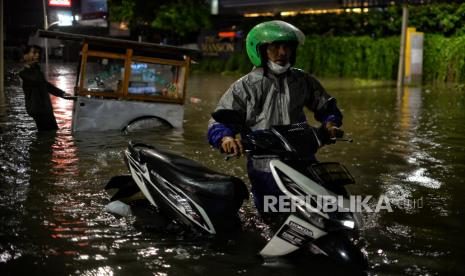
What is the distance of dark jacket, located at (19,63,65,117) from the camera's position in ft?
35.1

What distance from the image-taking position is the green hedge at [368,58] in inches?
993

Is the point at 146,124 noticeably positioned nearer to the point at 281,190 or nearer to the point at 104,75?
the point at 104,75

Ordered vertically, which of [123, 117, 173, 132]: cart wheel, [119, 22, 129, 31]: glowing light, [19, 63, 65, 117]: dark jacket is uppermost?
[119, 22, 129, 31]: glowing light

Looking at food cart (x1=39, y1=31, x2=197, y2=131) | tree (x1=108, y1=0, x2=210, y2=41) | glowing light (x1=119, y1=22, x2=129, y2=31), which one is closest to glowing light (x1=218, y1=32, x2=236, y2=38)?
tree (x1=108, y1=0, x2=210, y2=41)

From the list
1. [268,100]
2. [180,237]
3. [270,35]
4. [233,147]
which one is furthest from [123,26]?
[233,147]

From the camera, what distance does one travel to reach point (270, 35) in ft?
14.7

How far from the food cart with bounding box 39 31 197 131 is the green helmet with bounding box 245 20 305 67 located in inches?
246

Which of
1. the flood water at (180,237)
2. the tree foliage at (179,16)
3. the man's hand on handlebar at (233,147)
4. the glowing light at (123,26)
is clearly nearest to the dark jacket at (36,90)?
the flood water at (180,237)

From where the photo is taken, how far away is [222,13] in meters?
45.8

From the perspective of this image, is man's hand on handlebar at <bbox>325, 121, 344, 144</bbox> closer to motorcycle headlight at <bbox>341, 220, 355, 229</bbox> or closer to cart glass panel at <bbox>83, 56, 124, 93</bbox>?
motorcycle headlight at <bbox>341, 220, 355, 229</bbox>

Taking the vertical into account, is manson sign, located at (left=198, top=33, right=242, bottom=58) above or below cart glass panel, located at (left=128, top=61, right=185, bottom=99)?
above

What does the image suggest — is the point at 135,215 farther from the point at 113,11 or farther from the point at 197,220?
the point at 113,11

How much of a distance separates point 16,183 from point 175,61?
4.80 metres

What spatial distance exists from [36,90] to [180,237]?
672 cm
